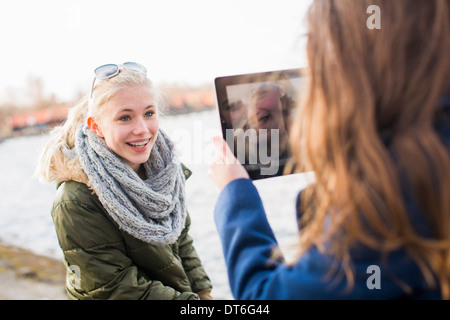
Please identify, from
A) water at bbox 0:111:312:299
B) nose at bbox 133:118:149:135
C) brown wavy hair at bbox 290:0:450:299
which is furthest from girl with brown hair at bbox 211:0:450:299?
nose at bbox 133:118:149:135

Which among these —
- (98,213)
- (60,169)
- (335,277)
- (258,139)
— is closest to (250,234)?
(335,277)

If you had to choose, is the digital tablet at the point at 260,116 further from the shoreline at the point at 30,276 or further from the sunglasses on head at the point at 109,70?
the shoreline at the point at 30,276

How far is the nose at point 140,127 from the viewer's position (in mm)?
1861

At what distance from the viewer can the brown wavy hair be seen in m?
0.78

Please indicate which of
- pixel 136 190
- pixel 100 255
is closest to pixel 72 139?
pixel 136 190

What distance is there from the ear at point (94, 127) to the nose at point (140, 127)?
178 millimetres

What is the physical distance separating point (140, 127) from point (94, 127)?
0.79 ft

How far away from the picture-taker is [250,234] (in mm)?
1026

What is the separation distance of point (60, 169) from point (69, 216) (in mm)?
242

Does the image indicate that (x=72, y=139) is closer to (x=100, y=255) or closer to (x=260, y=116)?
(x=100, y=255)

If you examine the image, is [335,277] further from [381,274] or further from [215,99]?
[215,99]

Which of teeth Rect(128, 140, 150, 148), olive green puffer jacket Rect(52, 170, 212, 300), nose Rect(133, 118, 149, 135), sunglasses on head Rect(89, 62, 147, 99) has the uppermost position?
sunglasses on head Rect(89, 62, 147, 99)

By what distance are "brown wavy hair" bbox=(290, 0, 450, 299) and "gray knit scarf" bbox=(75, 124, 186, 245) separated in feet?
3.57

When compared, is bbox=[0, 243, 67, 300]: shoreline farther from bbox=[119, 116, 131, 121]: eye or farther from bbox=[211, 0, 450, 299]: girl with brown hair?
bbox=[211, 0, 450, 299]: girl with brown hair
